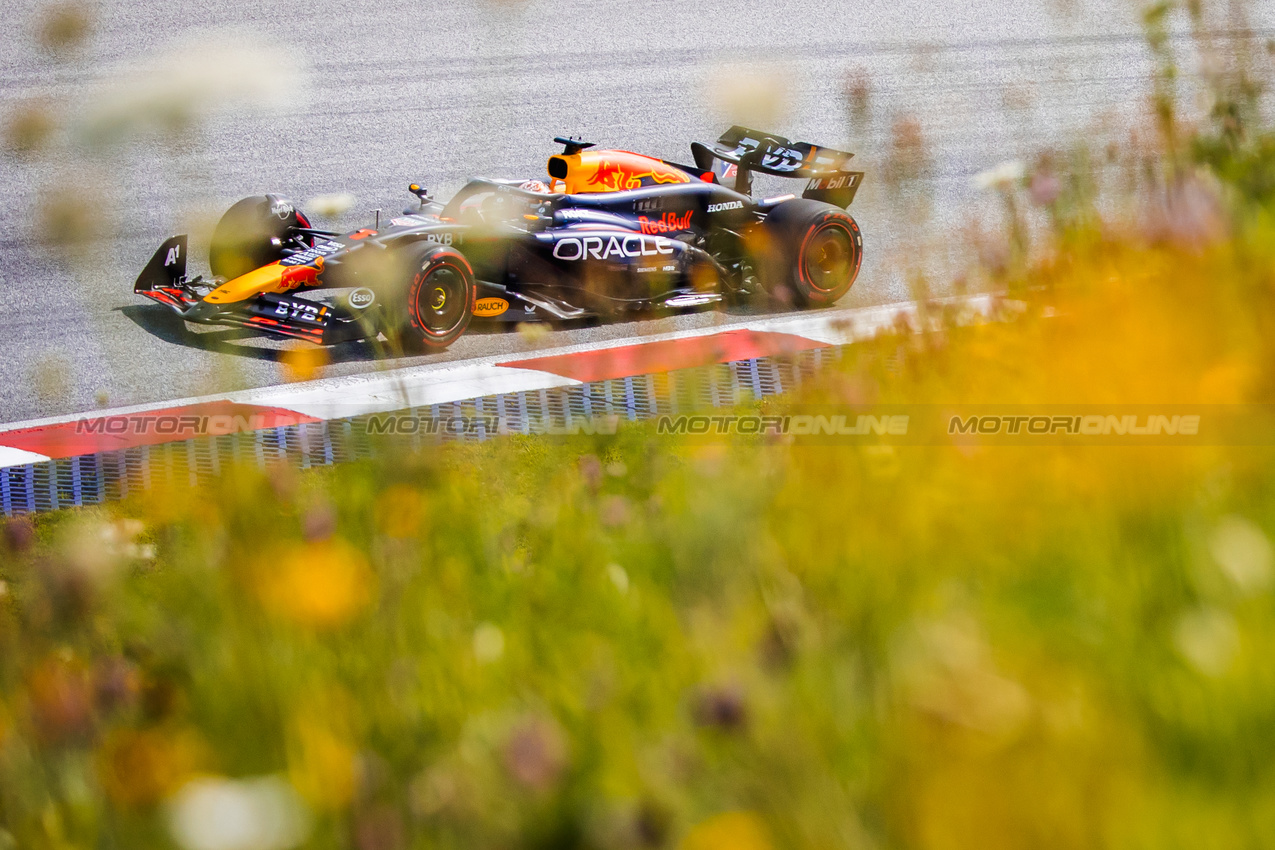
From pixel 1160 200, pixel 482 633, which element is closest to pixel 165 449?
pixel 482 633

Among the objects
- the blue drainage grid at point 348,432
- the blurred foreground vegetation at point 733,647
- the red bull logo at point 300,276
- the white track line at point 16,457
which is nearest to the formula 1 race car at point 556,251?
the red bull logo at point 300,276

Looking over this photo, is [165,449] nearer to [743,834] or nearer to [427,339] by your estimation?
[427,339]

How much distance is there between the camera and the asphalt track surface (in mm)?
5855

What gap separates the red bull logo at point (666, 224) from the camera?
6203 mm

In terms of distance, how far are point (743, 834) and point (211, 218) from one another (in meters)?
1.42

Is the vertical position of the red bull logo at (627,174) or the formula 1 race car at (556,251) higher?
the red bull logo at (627,174)

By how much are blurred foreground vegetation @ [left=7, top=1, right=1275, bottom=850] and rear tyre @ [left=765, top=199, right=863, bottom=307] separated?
147 inches

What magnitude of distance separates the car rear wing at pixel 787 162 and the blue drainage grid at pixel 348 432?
1.97m

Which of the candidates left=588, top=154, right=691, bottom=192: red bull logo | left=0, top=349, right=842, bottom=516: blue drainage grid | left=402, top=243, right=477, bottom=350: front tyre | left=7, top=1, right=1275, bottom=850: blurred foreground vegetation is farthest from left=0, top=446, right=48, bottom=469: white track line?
left=588, top=154, right=691, bottom=192: red bull logo

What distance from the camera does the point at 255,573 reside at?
1.59 metres

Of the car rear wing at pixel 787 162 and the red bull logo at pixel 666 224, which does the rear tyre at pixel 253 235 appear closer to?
the red bull logo at pixel 666 224

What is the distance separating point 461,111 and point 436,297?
16.5 feet

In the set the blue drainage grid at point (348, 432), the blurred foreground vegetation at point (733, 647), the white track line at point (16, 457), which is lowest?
the blue drainage grid at point (348, 432)

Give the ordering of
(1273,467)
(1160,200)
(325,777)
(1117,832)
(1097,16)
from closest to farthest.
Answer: (1117,832) → (325,777) → (1273,467) → (1160,200) → (1097,16)
